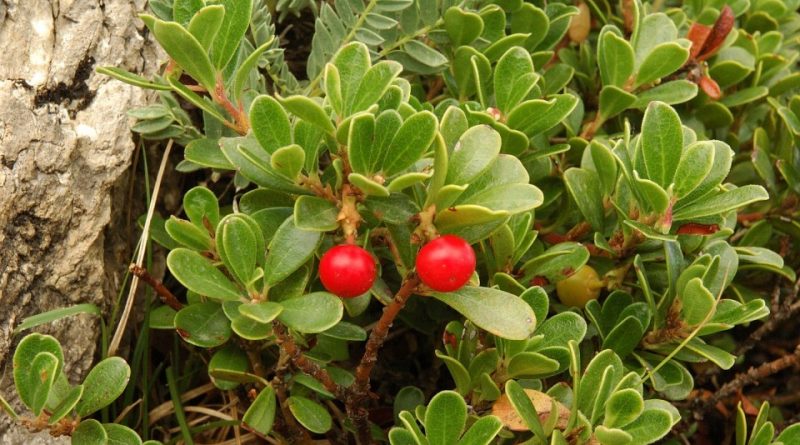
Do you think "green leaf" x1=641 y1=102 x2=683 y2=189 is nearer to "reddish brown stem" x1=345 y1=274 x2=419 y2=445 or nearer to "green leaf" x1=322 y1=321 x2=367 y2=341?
"reddish brown stem" x1=345 y1=274 x2=419 y2=445

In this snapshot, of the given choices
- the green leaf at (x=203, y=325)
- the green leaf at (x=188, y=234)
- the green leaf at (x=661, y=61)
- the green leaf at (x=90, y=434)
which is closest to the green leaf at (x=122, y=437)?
the green leaf at (x=90, y=434)

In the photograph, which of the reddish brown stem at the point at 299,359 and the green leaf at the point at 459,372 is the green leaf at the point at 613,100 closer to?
the green leaf at the point at 459,372

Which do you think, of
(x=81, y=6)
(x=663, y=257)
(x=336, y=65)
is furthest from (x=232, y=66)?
(x=663, y=257)

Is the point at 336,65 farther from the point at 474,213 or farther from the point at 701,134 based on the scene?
the point at 701,134

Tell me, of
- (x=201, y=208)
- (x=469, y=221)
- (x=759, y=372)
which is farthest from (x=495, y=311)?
(x=759, y=372)

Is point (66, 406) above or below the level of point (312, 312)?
below

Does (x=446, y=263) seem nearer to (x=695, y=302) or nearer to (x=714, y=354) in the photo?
(x=695, y=302)
